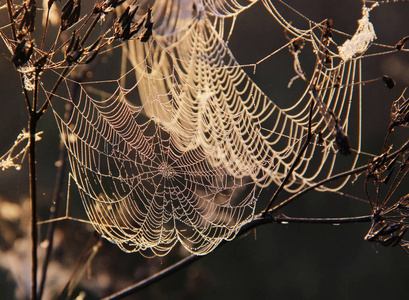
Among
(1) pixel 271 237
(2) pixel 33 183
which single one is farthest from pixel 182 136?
(1) pixel 271 237

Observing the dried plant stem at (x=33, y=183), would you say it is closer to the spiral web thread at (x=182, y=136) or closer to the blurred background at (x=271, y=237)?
the spiral web thread at (x=182, y=136)

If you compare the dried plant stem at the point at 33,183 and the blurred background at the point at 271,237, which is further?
the blurred background at the point at 271,237

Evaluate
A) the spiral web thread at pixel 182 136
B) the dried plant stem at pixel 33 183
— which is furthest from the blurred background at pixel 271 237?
the dried plant stem at pixel 33 183

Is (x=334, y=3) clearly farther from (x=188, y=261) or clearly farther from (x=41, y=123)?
(x=188, y=261)

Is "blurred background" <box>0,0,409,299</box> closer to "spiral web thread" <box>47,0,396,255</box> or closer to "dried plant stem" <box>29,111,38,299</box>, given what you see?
"spiral web thread" <box>47,0,396,255</box>

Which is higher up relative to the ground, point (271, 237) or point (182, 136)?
point (182, 136)

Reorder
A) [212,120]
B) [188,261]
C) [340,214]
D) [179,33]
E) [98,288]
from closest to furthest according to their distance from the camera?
[188,261], [212,120], [98,288], [179,33], [340,214]

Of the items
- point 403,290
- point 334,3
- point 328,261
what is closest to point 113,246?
point 334,3

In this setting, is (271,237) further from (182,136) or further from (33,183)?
(33,183)
